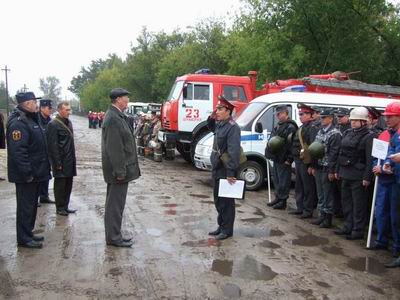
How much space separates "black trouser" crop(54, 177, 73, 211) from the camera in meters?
7.68

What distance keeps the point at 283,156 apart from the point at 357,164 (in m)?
1.95

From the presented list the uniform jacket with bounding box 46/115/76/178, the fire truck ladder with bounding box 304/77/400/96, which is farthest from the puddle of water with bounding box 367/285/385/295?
the fire truck ladder with bounding box 304/77/400/96

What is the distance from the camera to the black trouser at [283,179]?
8.65 m

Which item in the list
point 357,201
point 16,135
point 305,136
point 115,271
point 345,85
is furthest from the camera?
point 345,85

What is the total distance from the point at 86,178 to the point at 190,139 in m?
3.91

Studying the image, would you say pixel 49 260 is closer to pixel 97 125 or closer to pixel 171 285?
pixel 171 285

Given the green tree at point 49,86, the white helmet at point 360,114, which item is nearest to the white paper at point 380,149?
the white helmet at point 360,114

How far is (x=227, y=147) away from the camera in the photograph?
21.0 ft

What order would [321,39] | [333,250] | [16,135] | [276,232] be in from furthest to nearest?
[321,39], [276,232], [333,250], [16,135]

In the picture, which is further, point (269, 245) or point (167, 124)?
point (167, 124)

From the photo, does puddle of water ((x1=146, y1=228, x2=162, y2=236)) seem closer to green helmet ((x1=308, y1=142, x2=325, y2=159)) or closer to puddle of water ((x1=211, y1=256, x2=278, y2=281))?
puddle of water ((x1=211, y1=256, x2=278, y2=281))

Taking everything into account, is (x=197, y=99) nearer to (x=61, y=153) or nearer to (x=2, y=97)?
(x=61, y=153)

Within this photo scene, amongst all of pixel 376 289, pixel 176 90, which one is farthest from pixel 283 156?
pixel 176 90

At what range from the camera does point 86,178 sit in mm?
11711
